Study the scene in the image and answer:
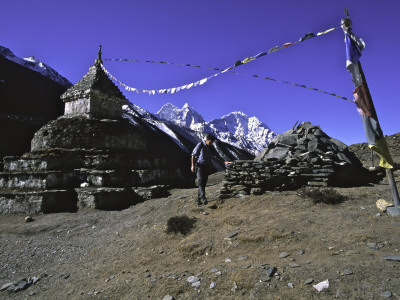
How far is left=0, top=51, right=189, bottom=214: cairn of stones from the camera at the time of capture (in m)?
9.38

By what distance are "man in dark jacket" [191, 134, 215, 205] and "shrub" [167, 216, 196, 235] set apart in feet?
4.33

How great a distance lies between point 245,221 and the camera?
566cm

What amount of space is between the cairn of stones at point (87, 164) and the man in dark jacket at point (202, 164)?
3.52 m

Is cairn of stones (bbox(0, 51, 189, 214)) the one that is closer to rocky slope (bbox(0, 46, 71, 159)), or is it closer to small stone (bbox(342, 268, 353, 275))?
rocky slope (bbox(0, 46, 71, 159))

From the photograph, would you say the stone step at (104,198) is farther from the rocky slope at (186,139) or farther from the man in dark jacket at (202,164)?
the rocky slope at (186,139)

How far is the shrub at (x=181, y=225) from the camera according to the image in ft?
18.9

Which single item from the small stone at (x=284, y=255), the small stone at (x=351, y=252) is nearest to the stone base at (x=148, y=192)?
the small stone at (x=284, y=255)

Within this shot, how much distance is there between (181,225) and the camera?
19.3 feet

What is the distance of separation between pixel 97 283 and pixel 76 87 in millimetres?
12921

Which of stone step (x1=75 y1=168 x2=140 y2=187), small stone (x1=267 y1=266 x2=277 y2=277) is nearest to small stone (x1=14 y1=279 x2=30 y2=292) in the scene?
small stone (x1=267 y1=266 x2=277 y2=277)

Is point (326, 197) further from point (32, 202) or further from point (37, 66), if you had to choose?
point (37, 66)

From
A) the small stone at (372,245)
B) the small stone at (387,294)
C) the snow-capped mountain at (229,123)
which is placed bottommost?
the small stone at (387,294)

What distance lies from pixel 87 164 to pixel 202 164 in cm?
676

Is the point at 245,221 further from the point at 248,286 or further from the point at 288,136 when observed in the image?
the point at 288,136
